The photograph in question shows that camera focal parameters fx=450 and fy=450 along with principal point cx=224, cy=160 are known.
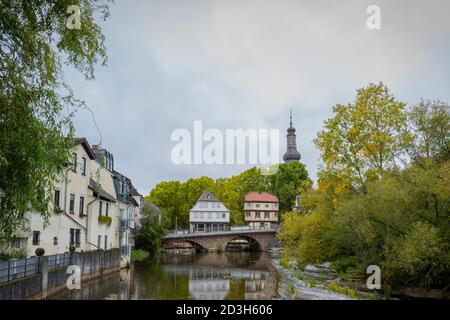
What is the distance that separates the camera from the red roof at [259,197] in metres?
87.6

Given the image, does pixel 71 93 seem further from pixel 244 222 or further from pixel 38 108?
pixel 244 222

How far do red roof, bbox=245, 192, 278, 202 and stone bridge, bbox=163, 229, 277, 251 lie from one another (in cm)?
1613

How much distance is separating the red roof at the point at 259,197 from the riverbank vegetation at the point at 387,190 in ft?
187

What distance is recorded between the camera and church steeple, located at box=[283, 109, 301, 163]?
106 metres

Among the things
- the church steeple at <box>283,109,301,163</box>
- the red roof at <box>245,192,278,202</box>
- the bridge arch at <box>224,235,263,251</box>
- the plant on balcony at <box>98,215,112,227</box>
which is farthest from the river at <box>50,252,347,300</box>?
the church steeple at <box>283,109,301,163</box>

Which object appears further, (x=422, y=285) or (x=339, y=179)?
(x=339, y=179)

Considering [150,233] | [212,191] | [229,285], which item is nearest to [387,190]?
[229,285]

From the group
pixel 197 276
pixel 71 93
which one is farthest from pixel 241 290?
pixel 71 93

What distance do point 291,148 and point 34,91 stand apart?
3935 inches

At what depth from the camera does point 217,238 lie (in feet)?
222

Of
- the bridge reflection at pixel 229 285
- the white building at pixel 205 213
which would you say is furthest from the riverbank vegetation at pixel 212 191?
the bridge reflection at pixel 229 285

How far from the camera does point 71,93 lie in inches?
439

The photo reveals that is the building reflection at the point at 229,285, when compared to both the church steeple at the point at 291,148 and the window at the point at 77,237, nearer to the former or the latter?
the window at the point at 77,237
